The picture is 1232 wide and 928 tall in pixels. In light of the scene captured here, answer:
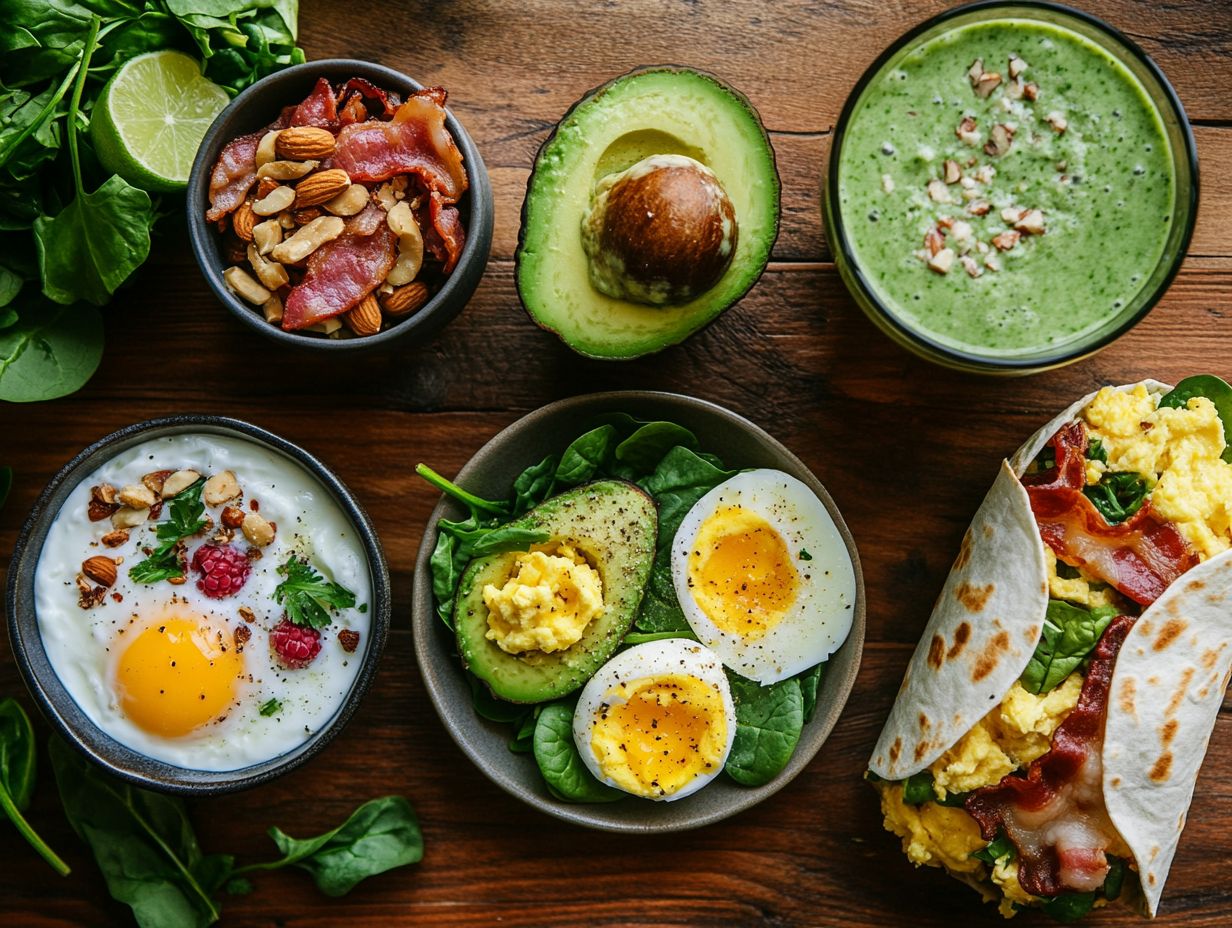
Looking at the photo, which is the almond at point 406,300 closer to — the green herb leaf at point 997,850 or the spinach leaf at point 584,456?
the spinach leaf at point 584,456

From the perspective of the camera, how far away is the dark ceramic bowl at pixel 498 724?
7.11ft

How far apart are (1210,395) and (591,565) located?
51.4 inches

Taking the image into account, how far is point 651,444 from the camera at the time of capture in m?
2.23

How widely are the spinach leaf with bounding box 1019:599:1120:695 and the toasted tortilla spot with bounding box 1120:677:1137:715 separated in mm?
98

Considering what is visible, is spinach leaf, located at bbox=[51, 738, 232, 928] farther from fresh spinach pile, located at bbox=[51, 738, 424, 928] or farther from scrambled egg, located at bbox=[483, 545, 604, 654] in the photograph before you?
scrambled egg, located at bbox=[483, 545, 604, 654]

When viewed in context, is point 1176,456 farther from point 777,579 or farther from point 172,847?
point 172,847

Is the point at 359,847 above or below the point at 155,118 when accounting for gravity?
below

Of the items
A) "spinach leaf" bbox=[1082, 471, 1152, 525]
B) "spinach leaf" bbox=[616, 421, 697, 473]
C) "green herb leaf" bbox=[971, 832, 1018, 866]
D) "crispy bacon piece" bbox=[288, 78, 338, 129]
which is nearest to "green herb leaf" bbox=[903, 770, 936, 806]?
"green herb leaf" bbox=[971, 832, 1018, 866]

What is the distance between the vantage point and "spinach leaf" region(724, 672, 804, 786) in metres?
2.17

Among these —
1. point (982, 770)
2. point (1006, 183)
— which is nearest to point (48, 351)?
point (1006, 183)

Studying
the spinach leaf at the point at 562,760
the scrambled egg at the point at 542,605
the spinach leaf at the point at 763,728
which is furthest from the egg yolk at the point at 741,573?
the spinach leaf at the point at 562,760

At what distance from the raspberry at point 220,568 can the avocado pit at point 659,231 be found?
88cm

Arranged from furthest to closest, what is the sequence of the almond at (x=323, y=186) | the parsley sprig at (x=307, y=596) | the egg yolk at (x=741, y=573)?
the egg yolk at (x=741, y=573)
the parsley sprig at (x=307, y=596)
the almond at (x=323, y=186)

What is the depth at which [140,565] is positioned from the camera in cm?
209
